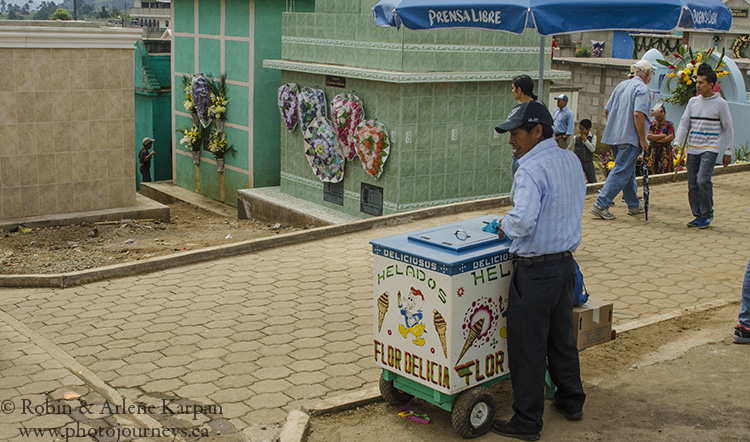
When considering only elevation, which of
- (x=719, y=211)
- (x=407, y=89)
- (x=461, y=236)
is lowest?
(x=719, y=211)

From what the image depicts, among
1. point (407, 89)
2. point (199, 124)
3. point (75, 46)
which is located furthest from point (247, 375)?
point (199, 124)

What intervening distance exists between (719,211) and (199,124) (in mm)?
10490

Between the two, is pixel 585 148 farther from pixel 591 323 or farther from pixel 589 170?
pixel 591 323

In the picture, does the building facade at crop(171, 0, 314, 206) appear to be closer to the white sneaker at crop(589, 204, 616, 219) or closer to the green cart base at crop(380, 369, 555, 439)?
the white sneaker at crop(589, 204, 616, 219)

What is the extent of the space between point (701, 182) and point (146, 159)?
12932mm

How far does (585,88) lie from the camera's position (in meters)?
27.6

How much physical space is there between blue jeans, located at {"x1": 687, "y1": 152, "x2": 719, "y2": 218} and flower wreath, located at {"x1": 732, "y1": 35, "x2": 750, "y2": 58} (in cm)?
1963

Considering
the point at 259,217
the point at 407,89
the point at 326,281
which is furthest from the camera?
the point at 259,217

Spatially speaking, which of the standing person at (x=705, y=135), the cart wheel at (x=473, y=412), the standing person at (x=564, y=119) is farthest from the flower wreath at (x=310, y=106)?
the cart wheel at (x=473, y=412)

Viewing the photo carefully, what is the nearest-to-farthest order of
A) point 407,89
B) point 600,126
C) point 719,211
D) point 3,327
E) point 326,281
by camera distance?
point 3,327 → point 326,281 → point 719,211 → point 407,89 → point 600,126

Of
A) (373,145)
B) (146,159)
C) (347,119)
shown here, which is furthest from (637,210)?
(146,159)

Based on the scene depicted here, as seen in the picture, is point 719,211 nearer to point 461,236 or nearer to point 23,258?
point 461,236

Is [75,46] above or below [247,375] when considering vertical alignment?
above

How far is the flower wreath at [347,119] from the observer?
12.4 m
